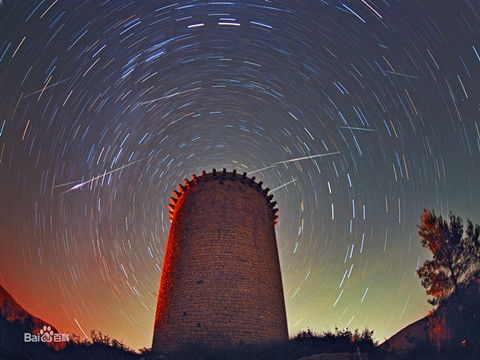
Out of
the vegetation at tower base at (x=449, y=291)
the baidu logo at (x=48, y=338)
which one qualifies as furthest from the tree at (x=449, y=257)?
the baidu logo at (x=48, y=338)

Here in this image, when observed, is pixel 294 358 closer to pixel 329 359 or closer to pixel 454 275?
pixel 329 359

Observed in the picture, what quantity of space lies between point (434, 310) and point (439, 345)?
14.8ft

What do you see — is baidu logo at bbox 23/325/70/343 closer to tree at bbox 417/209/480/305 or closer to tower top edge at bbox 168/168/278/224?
tower top edge at bbox 168/168/278/224

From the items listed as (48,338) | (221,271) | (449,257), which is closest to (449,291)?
(449,257)

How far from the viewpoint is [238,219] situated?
1767cm

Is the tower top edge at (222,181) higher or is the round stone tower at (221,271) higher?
the tower top edge at (222,181)

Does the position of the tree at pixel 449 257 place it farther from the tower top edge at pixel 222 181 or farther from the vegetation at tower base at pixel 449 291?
the tower top edge at pixel 222 181

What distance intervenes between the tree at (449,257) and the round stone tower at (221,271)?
8.91m

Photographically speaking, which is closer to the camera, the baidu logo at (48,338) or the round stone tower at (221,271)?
the round stone tower at (221,271)

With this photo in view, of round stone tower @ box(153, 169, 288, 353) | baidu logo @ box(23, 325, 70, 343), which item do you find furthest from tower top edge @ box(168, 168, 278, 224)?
baidu logo @ box(23, 325, 70, 343)

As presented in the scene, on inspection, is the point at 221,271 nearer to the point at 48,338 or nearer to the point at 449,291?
the point at 48,338

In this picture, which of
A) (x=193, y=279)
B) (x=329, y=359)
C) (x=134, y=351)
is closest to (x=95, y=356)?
(x=134, y=351)

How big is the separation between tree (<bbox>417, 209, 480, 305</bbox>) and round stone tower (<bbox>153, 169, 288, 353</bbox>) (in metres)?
8.91

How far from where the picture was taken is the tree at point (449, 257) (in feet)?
61.8
